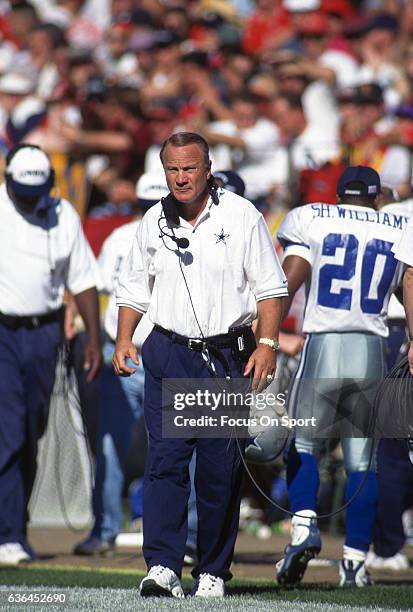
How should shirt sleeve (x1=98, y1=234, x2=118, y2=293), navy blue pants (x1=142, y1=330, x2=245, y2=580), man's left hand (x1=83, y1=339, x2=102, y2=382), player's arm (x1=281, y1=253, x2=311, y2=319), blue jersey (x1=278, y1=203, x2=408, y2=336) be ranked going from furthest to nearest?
1. shirt sleeve (x1=98, y1=234, x2=118, y2=293)
2. man's left hand (x1=83, y1=339, x2=102, y2=382)
3. blue jersey (x1=278, y1=203, x2=408, y2=336)
4. player's arm (x1=281, y1=253, x2=311, y2=319)
5. navy blue pants (x1=142, y1=330, x2=245, y2=580)

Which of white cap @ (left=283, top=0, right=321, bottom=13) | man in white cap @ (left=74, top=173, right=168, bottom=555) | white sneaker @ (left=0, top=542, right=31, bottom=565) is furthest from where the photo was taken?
white cap @ (left=283, top=0, right=321, bottom=13)

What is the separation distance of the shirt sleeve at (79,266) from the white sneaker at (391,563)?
2.59 metres

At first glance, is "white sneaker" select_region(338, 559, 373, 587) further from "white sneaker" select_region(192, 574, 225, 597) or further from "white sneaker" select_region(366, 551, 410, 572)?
"white sneaker" select_region(366, 551, 410, 572)

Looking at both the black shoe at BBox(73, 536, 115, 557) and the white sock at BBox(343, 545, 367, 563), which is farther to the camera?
the black shoe at BBox(73, 536, 115, 557)

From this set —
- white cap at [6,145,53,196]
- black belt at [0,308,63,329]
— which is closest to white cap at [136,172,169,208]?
white cap at [6,145,53,196]

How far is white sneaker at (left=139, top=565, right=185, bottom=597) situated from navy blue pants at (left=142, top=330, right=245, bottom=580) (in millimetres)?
62

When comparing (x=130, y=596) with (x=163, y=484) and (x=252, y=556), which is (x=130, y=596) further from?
(x=252, y=556)

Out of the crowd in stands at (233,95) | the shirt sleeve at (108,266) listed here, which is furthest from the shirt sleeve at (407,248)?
the crowd in stands at (233,95)

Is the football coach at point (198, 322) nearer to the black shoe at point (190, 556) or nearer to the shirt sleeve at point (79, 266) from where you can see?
the black shoe at point (190, 556)

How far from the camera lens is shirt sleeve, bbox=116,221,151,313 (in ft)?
22.3

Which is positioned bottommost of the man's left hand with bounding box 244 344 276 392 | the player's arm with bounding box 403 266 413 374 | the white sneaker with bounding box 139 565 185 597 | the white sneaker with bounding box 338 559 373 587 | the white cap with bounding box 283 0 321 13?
the white sneaker with bounding box 338 559 373 587

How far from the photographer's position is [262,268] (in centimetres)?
666

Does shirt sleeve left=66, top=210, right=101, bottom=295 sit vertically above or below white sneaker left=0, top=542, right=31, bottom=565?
above

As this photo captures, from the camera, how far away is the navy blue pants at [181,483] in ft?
21.6
